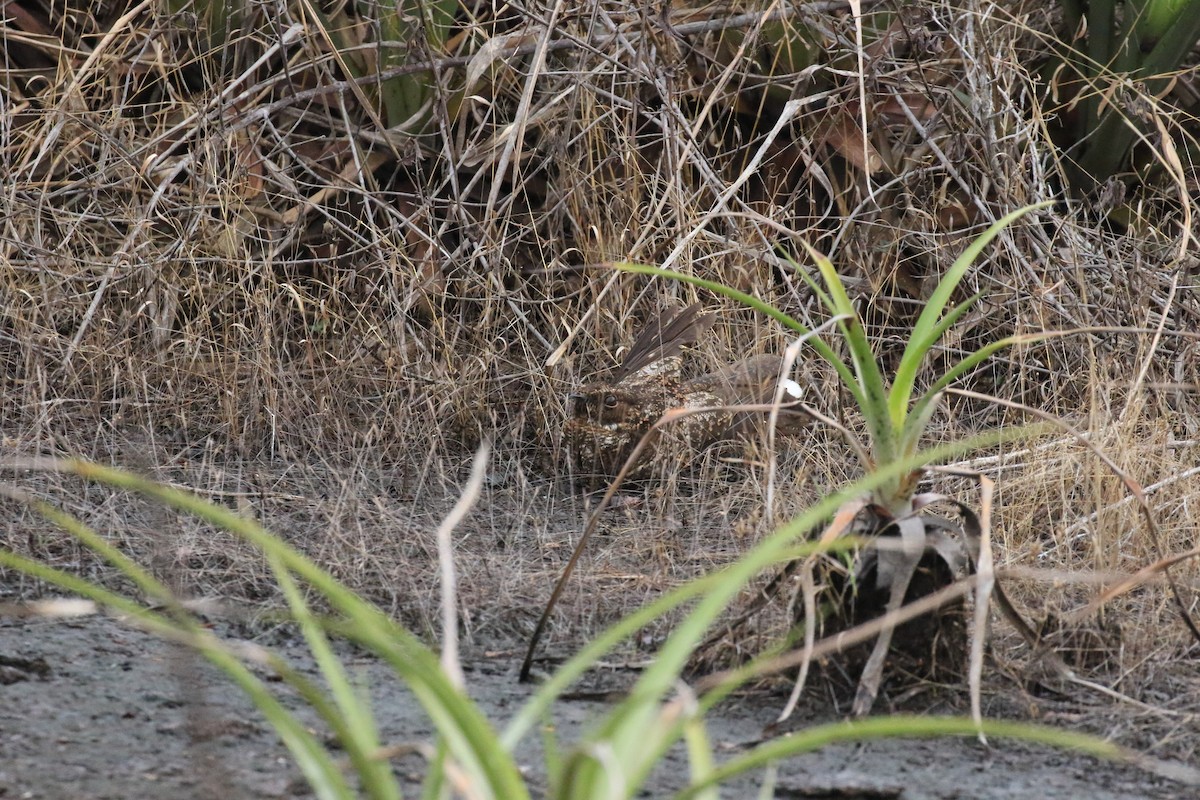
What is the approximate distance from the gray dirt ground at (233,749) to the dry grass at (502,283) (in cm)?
54

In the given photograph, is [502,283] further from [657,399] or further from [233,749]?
[233,749]

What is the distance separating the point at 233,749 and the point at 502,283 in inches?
80.8

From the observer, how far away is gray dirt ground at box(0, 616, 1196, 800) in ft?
5.26

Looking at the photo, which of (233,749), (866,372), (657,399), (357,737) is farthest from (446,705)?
(657,399)

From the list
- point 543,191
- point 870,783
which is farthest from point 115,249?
point 870,783

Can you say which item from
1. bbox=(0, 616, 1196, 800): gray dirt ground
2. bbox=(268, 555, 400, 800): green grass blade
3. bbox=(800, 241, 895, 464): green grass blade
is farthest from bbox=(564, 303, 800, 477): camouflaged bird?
bbox=(268, 555, 400, 800): green grass blade

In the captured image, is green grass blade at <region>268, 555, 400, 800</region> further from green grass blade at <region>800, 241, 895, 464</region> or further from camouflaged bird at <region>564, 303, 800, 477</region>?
camouflaged bird at <region>564, 303, 800, 477</region>

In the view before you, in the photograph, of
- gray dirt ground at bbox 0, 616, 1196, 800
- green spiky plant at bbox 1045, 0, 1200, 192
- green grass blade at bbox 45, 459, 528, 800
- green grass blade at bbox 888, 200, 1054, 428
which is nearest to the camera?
green grass blade at bbox 45, 459, 528, 800

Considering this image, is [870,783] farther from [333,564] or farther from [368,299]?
[368,299]

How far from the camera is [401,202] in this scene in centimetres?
409

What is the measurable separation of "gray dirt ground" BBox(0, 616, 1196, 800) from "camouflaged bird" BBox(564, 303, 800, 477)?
1144 mm

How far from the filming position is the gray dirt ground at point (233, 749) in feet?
5.26

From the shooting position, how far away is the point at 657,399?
3197mm

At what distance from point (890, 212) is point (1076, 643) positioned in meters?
2.22
